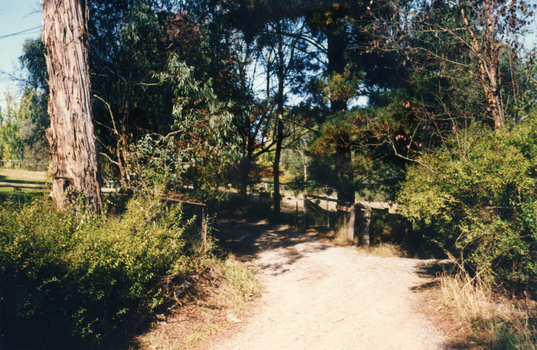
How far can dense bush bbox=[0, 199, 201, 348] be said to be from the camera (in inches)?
154

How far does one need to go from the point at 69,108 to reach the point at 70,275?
3321 mm

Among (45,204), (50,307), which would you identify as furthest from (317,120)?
(50,307)

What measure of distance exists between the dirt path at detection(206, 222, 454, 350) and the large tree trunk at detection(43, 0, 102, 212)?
3583mm

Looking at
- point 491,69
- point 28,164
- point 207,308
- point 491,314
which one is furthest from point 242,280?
point 28,164

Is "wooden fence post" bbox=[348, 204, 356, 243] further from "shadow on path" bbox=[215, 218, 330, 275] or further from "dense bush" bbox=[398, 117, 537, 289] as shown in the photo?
"dense bush" bbox=[398, 117, 537, 289]

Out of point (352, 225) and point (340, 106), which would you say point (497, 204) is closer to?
point (352, 225)

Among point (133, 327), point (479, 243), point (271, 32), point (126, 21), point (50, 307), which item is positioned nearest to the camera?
point (50, 307)

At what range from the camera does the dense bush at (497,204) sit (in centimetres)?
518

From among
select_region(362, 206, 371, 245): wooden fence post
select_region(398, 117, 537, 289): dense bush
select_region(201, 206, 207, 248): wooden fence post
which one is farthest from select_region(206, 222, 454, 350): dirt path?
select_region(201, 206, 207, 248): wooden fence post

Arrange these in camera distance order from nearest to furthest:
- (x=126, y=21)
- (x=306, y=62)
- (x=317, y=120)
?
(x=126, y=21)
(x=317, y=120)
(x=306, y=62)

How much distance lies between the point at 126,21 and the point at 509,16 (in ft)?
27.1

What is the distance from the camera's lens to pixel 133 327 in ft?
16.8

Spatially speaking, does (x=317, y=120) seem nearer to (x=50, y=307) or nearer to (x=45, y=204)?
(x=45, y=204)

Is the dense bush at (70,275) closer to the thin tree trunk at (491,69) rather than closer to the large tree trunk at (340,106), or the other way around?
the thin tree trunk at (491,69)
